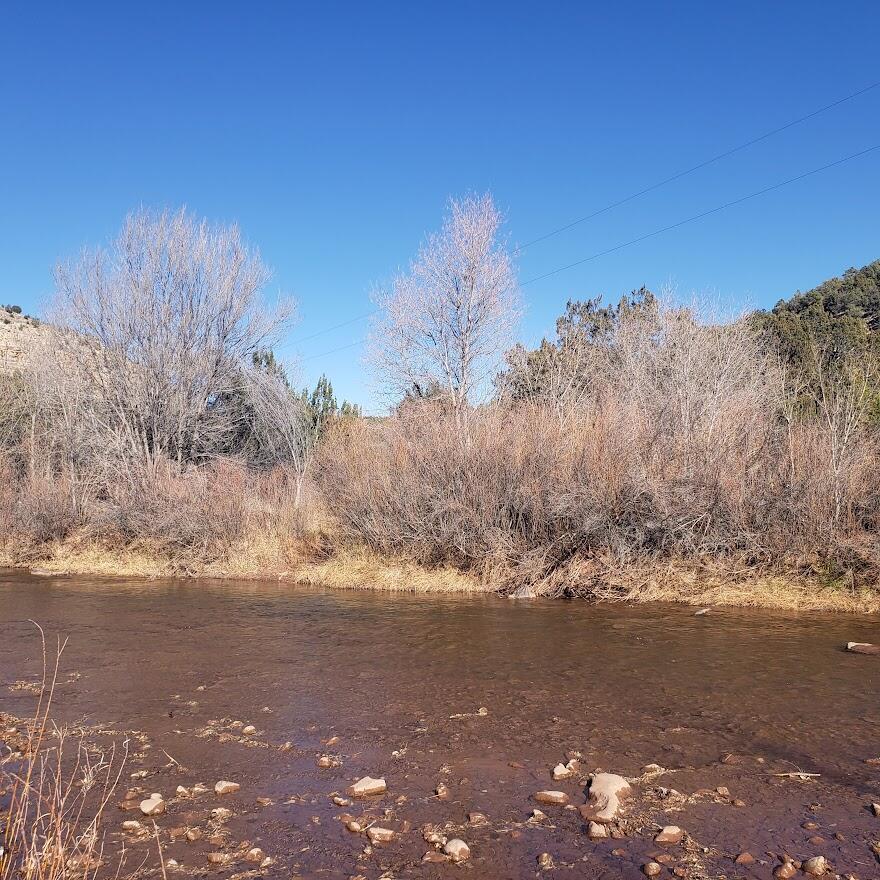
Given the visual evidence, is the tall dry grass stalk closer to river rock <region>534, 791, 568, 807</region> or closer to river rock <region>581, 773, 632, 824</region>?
river rock <region>534, 791, 568, 807</region>

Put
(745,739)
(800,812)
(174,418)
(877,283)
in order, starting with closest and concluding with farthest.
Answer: (800,812) → (745,739) → (174,418) → (877,283)

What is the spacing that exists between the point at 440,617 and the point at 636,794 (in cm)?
831

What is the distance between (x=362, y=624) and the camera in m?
13.4

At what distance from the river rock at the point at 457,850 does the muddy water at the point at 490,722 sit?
0.24 feet

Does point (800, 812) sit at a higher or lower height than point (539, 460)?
lower

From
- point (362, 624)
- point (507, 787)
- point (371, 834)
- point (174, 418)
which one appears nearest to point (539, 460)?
point (362, 624)

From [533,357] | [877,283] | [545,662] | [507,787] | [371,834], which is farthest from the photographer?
[877,283]

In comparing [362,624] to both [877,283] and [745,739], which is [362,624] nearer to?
[745,739]

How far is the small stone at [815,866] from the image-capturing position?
4.58 metres

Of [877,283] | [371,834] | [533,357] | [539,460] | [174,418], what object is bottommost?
[371,834]

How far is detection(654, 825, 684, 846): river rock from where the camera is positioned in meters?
4.99

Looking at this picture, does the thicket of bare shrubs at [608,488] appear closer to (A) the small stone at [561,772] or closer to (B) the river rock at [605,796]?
(A) the small stone at [561,772]

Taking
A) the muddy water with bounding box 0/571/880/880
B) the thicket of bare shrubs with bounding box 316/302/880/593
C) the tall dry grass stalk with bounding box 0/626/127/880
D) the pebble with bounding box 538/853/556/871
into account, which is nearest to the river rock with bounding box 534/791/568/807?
the muddy water with bounding box 0/571/880/880

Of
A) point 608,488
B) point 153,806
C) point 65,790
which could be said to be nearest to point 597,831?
point 153,806
